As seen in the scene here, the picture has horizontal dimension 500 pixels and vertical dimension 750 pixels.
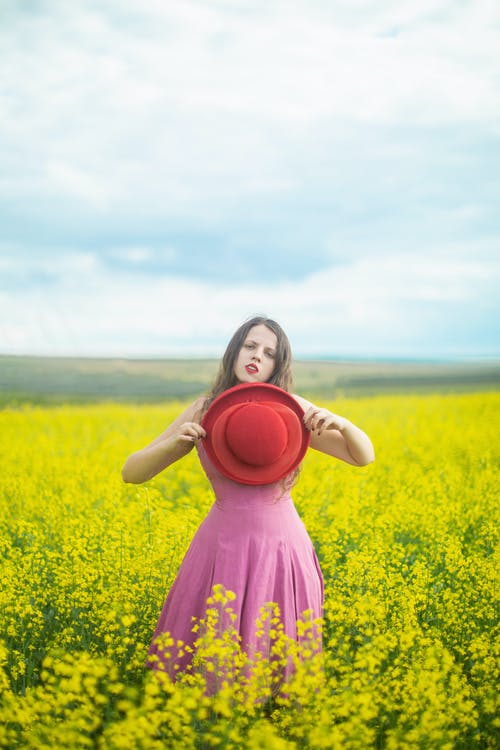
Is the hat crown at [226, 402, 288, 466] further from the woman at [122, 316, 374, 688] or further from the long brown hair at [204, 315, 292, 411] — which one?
the long brown hair at [204, 315, 292, 411]

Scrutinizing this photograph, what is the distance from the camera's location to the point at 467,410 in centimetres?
1346

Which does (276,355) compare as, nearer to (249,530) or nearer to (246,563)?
(249,530)

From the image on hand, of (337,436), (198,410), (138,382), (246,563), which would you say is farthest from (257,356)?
(138,382)

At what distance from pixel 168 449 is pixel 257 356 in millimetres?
590

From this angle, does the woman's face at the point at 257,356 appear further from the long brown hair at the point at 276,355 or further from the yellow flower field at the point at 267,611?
the yellow flower field at the point at 267,611

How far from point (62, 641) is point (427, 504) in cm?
323

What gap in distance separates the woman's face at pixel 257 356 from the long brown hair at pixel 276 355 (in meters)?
0.02

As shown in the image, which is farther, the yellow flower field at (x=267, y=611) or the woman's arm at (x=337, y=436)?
the woman's arm at (x=337, y=436)

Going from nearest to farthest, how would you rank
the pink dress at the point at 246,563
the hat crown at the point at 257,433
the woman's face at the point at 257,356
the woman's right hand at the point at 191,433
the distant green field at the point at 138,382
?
1. the hat crown at the point at 257,433
2. the woman's right hand at the point at 191,433
3. the pink dress at the point at 246,563
4. the woman's face at the point at 257,356
5. the distant green field at the point at 138,382

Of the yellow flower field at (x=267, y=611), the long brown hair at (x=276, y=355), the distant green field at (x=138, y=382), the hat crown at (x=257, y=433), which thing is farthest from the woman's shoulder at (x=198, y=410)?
the distant green field at (x=138, y=382)

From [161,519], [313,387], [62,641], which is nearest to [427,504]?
[161,519]

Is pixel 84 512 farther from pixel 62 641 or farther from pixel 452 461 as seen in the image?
pixel 452 461

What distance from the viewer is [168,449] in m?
2.80

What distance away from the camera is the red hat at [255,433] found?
2545 millimetres
